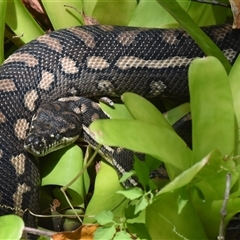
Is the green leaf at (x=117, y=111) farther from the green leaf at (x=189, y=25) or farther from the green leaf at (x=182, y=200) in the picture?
the green leaf at (x=182, y=200)

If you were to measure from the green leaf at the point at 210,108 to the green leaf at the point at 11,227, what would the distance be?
0.60m

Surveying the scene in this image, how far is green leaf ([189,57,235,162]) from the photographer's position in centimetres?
133

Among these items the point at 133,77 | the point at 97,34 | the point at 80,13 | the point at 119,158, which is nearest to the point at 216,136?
the point at 119,158

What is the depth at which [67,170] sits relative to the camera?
194 cm

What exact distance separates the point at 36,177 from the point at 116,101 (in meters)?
0.58

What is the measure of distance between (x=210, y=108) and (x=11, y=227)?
74 cm

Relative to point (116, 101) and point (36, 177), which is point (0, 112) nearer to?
point (36, 177)

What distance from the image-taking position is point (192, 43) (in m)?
2.20

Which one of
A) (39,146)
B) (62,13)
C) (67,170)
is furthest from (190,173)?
(62,13)

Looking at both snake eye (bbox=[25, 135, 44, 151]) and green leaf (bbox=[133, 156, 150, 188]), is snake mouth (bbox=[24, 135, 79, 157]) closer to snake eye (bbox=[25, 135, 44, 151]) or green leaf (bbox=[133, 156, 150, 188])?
snake eye (bbox=[25, 135, 44, 151])

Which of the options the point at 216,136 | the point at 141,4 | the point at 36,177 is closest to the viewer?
the point at 216,136

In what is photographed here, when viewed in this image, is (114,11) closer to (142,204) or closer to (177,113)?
(177,113)

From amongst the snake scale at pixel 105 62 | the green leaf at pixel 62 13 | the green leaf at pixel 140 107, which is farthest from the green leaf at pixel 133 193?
the green leaf at pixel 62 13

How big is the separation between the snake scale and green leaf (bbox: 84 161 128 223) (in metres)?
0.47
